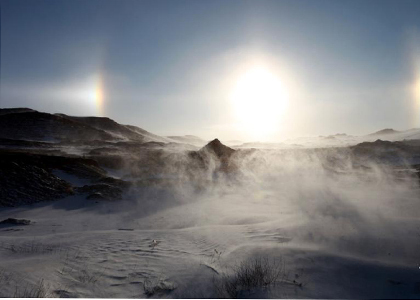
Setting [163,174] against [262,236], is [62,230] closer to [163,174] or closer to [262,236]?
[262,236]

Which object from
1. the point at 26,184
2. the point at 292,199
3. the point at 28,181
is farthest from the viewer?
the point at 28,181

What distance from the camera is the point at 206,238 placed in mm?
8555

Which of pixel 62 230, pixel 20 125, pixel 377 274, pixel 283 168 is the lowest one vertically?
pixel 62 230

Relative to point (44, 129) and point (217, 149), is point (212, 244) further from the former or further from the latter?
point (44, 129)

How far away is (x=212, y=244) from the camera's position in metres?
7.92

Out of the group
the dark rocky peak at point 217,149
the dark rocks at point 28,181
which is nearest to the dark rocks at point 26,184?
the dark rocks at point 28,181

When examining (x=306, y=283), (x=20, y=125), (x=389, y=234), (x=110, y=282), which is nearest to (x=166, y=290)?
(x=110, y=282)

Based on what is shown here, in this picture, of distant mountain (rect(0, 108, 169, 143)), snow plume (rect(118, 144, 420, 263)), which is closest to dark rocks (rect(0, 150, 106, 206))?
snow plume (rect(118, 144, 420, 263))

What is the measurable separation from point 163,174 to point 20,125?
119 ft

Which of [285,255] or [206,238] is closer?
[285,255]

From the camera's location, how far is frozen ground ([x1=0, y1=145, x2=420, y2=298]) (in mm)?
5074

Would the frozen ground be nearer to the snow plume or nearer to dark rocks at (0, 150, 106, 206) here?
the snow plume

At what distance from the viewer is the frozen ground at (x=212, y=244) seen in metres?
5.07

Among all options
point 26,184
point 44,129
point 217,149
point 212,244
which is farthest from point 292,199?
point 44,129
